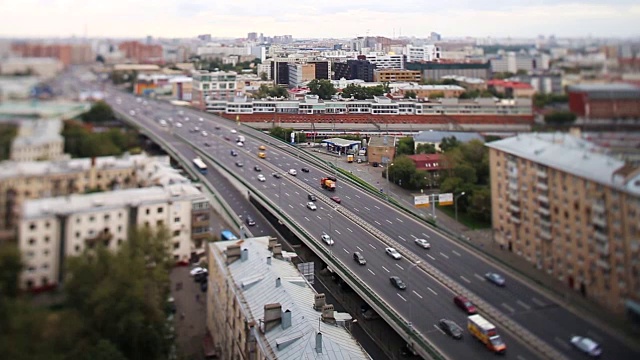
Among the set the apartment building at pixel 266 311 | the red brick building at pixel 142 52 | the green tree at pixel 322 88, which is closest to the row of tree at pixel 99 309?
the apartment building at pixel 266 311

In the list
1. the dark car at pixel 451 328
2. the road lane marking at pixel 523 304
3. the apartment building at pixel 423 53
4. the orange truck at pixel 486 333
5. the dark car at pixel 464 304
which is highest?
the apartment building at pixel 423 53

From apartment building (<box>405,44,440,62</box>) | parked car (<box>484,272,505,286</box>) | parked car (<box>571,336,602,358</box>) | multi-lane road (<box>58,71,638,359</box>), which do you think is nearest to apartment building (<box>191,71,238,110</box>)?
multi-lane road (<box>58,71,638,359</box>)

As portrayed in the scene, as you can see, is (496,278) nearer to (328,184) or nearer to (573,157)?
(573,157)

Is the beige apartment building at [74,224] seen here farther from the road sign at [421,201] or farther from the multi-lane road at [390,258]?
the road sign at [421,201]

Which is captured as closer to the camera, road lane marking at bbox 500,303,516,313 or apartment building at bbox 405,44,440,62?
road lane marking at bbox 500,303,516,313

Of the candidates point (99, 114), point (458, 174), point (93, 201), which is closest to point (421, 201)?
point (458, 174)

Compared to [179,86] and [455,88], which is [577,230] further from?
[179,86]

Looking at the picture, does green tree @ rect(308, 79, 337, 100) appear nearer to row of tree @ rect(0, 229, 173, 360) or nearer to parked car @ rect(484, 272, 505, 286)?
row of tree @ rect(0, 229, 173, 360)
